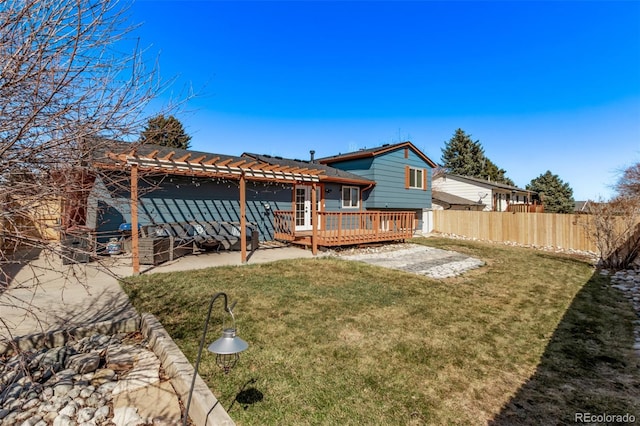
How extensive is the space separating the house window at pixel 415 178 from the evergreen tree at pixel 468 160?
73.8 ft

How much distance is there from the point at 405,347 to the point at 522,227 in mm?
13606

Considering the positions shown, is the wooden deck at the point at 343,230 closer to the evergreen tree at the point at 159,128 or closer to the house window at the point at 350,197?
the house window at the point at 350,197

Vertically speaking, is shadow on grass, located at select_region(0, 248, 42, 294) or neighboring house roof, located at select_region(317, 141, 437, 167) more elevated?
neighboring house roof, located at select_region(317, 141, 437, 167)

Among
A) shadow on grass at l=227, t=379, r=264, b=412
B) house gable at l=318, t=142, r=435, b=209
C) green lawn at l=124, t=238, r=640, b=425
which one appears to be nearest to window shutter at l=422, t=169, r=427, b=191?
house gable at l=318, t=142, r=435, b=209

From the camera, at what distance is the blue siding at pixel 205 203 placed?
891cm

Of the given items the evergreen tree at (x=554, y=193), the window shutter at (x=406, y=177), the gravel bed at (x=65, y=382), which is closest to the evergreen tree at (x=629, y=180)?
the evergreen tree at (x=554, y=193)

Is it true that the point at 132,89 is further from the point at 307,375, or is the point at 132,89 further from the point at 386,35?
the point at 386,35

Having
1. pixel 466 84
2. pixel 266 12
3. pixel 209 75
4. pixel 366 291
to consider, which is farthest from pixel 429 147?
pixel 209 75

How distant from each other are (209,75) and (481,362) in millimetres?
4132

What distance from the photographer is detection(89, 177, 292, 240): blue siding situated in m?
8.91

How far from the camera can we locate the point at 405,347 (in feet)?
11.6

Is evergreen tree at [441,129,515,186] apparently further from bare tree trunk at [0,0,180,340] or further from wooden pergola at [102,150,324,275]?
bare tree trunk at [0,0,180,340]

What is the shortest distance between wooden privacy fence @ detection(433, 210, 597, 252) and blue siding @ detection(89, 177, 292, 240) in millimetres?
10133

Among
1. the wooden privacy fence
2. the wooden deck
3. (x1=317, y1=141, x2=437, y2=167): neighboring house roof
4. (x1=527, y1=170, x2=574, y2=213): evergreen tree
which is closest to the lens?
the wooden deck
